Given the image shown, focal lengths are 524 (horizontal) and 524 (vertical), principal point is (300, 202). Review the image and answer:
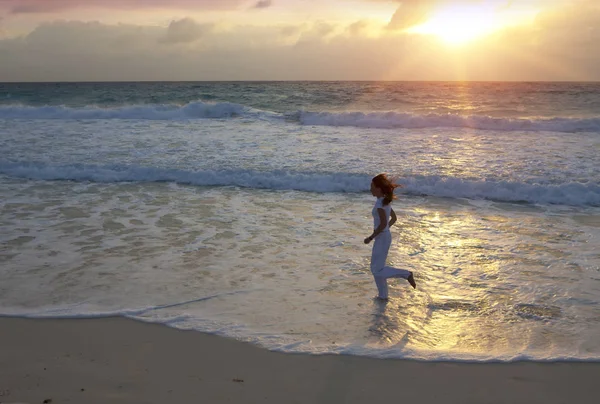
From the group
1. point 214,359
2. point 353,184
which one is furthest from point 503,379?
point 353,184

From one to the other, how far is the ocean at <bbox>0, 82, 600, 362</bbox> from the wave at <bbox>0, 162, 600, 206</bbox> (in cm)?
5

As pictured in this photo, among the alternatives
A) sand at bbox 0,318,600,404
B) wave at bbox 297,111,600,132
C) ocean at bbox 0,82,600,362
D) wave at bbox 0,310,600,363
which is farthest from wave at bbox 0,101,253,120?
sand at bbox 0,318,600,404

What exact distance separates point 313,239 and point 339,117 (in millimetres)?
17251

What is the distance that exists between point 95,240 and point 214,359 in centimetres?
420

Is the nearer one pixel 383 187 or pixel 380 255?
pixel 383 187

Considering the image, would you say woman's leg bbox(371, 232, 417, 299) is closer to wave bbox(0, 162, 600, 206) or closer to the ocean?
the ocean

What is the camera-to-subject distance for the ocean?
5086mm

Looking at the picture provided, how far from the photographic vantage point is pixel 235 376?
161 inches

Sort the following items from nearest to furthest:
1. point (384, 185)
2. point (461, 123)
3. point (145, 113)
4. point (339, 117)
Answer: point (384, 185)
point (461, 123)
point (339, 117)
point (145, 113)

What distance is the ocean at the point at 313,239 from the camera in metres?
5.09

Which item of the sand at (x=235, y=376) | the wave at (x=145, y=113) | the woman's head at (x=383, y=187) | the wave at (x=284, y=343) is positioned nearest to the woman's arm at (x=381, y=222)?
the woman's head at (x=383, y=187)

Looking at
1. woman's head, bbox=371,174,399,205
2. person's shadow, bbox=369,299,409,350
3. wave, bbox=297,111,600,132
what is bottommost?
person's shadow, bbox=369,299,409,350

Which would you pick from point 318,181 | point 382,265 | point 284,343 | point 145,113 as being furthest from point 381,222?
point 145,113

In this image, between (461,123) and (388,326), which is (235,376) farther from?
(461,123)
